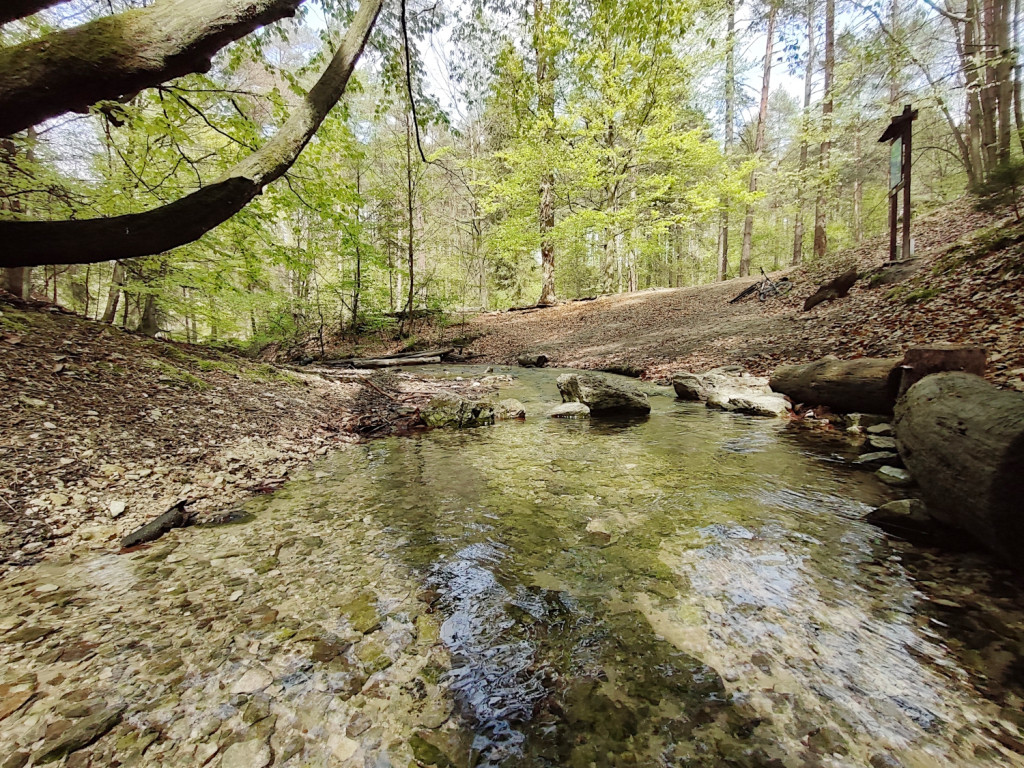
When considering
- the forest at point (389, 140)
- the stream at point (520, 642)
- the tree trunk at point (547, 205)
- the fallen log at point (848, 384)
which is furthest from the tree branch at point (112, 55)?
the tree trunk at point (547, 205)

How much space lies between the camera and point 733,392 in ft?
19.6

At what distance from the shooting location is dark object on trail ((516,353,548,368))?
11.3 metres

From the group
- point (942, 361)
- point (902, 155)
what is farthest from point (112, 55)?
point (902, 155)

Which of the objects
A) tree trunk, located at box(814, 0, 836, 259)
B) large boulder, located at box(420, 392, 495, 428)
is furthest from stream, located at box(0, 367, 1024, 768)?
tree trunk, located at box(814, 0, 836, 259)

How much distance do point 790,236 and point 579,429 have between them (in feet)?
117

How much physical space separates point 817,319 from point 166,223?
10.4 m

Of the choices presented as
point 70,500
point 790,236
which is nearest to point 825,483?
point 70,500

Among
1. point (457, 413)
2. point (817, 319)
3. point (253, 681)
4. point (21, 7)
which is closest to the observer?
point (253, 681)

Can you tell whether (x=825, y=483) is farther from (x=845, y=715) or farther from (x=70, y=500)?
(x=70, y=500)

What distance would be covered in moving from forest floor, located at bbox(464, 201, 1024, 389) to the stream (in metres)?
2.97

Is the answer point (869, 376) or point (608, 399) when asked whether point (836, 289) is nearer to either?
point (869, 376)

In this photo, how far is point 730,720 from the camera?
1321 millimetres

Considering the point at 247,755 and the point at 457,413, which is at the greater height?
the point at 457,413

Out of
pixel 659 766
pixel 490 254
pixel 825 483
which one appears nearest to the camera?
pixel 659 766
